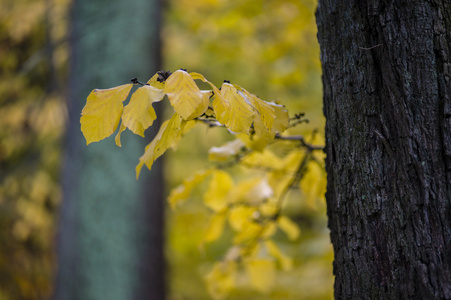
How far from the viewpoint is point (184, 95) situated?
2.09 ft

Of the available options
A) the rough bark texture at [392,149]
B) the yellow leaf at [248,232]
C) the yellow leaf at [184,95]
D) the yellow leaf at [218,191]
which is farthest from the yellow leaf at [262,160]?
the yellow leaf at [184,95]

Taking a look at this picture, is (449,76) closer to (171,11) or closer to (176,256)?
(171,11)

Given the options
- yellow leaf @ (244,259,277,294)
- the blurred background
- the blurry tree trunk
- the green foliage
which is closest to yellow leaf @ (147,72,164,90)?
the green foliage

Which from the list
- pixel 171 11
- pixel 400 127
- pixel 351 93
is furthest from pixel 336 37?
pixel 171 11

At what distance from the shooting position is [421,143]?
0.67 m

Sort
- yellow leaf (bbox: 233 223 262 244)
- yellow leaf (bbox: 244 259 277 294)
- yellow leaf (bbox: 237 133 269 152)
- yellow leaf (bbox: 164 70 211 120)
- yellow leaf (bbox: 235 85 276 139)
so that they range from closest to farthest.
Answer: yellow leaf (bbox: 164 70 211 120)
yellow leaf (bbox: 235 85 276 139)
yellow leaf (bbox: 237 133 269 152)
yellow leaf (bbox: 233 223 262 244)
yellow leaf (bbox: 244 259 277 294)

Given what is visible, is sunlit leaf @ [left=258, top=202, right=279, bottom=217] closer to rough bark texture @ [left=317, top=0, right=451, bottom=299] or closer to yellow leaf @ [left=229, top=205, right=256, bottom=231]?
yellow leaf @ [left=229, top=205, right=256, bottom=231]

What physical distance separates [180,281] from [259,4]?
115 inches

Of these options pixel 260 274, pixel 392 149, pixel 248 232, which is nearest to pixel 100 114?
pixel 392 149

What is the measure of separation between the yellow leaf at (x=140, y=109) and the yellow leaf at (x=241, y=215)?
26.6 inches

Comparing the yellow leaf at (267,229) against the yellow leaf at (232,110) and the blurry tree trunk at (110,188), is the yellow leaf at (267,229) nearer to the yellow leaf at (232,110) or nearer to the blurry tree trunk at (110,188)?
the yellow leaf at (232,110)

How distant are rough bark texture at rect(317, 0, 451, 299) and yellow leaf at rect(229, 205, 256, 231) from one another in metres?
0.54

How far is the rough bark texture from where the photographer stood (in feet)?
2.13

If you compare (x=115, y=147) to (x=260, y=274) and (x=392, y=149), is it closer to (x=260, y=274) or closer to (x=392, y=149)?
(x=260, y=274)
